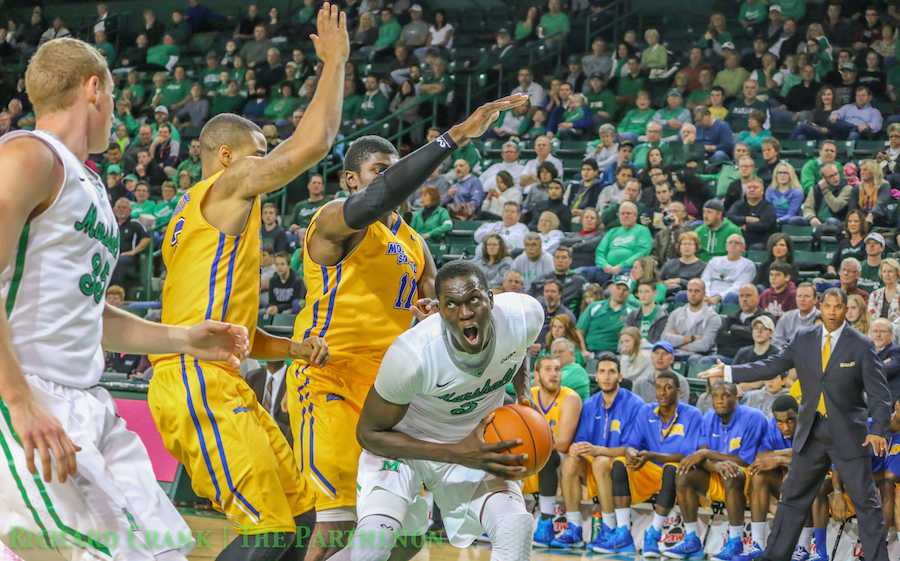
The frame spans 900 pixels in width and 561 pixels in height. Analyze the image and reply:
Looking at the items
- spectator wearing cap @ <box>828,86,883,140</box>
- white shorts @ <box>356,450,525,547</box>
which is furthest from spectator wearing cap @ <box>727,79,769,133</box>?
Answer: white shorts @ <box>356,450,525,547</box>

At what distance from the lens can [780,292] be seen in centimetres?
1072

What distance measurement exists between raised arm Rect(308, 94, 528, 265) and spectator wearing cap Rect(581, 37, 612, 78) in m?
10.9

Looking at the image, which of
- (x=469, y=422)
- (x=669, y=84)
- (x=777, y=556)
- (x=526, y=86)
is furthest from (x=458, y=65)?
(x=469, y=422)

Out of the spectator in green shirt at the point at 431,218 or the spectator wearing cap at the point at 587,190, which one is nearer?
the spectator wearing cap at the point at 587,190

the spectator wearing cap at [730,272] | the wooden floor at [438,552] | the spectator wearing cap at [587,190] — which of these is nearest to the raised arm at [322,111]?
the wooden floor at [438,552]

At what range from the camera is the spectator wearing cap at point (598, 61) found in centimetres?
1598

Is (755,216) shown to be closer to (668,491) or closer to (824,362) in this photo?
(824,362)

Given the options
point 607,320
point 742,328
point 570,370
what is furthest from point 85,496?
point 607,320

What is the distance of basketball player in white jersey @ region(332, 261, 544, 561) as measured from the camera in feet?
16.2

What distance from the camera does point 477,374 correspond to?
512cm

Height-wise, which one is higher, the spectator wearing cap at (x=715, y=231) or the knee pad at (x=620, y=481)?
the spectator wearing cap at (x=715, y=231)

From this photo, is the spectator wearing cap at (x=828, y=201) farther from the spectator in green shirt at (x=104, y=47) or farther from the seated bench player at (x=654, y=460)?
the spectator in green shirt at (x=104, y=47)

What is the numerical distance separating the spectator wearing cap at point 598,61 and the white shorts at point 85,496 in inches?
518

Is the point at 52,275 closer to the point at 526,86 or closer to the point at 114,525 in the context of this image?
the point at 114,525
